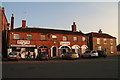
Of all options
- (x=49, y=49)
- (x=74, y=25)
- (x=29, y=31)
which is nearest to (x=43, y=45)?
(x=49, y=49)

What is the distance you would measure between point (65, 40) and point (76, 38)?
3513mm

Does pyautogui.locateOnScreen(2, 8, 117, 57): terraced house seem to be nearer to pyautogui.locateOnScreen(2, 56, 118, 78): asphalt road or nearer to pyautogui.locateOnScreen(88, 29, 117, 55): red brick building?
pyautogui.locateOnScreen(88, 29, 117, 55): red brick building

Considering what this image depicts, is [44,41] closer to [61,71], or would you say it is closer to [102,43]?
[102,43]

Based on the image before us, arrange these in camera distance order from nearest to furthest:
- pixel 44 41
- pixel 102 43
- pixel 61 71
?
pixel 61 71
pixel 44 41
pixel 102 43

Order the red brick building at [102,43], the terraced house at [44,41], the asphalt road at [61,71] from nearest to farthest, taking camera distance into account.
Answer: the asphalt road at [61,71] < the terraced house at [44,41] < the red brick building at [102,43]

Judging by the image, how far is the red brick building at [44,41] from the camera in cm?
3073

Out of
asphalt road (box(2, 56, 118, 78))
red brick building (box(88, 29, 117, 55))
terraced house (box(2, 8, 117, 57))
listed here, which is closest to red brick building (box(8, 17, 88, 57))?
terraced house (box(2, 8, 117, 57))

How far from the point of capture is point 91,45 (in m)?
42.3

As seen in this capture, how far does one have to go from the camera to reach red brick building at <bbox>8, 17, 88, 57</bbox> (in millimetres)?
30734

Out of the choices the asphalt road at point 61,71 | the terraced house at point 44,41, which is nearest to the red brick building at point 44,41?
the terraced house at point 44,41

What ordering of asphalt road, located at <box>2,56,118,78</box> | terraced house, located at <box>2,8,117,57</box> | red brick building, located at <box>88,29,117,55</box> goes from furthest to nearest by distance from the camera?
red brick building, located at <box>88,29,117,55</box>
terraced house, located at <box>2,8,117,57</box>
asphalt road, located at <box>2,56,118,78</box>

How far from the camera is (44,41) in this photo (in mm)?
33375

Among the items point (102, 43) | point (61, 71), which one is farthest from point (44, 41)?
point (61, 71)

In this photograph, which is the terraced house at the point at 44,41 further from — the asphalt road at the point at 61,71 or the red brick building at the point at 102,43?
the asphalt road at the point at 61,71
